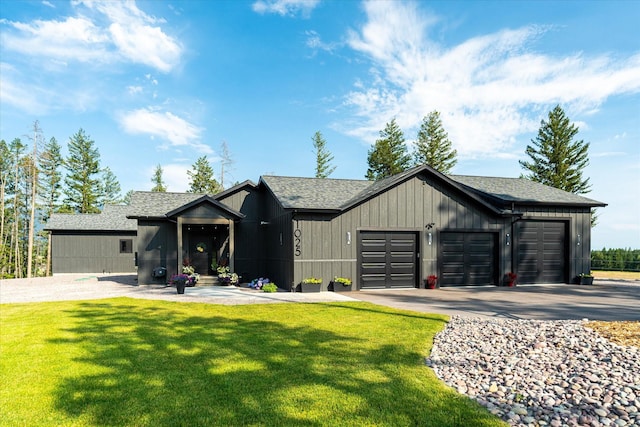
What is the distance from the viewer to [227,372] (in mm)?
4992

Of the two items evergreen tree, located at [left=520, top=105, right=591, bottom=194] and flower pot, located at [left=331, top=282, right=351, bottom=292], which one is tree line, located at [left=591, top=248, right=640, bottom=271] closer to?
evergreen tree, located at [left=520, top=105, right=591, bottom=194]

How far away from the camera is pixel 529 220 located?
16719 millimetres

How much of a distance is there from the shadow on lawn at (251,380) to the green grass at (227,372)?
17 millimetres

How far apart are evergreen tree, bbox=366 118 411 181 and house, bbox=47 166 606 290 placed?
20.8m

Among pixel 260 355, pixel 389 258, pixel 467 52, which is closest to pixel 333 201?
pixel 389 258

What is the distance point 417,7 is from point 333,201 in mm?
8010

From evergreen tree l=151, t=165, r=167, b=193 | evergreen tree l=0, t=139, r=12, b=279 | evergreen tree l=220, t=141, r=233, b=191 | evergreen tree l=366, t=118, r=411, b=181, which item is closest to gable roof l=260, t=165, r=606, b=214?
evergreen tree l=366, t=118, r=411, b=181

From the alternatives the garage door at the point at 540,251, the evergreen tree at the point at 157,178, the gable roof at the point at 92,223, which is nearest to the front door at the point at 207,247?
the gable roof at the point at 92,223

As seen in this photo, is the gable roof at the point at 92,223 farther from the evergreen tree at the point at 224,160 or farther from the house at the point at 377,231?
the evergreen tree at the point at 224,160

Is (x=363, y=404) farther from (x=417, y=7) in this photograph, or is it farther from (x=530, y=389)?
(x=417, y=7)

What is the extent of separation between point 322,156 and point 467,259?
27.7 metres

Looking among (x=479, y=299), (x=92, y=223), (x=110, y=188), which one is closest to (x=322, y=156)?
(x=92, y=223)

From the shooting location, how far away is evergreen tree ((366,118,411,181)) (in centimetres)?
3962

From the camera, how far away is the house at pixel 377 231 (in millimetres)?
14523
